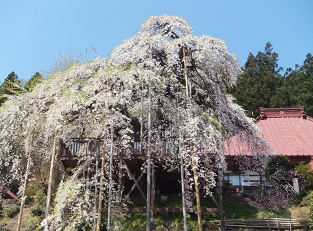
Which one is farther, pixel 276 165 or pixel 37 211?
Answer: pixel 276 165

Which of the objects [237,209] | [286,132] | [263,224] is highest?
[286,132]

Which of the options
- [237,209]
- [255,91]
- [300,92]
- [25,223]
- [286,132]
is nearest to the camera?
[237,209]

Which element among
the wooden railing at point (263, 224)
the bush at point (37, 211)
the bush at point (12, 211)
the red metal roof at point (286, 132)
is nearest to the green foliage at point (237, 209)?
the wooden railing at point (263, 224)

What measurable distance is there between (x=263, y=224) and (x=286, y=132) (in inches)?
409

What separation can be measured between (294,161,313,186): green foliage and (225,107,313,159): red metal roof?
1.88 metres

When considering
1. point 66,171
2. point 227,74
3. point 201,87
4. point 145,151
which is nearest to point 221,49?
point 227,74

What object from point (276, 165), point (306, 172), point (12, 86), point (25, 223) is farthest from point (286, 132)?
point (12, 86)

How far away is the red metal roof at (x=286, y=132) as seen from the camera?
23.0m

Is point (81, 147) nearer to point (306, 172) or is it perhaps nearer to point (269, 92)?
point (306, 172)

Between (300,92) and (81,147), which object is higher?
(300,92)

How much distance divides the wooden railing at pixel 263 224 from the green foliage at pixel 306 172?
4038 millimetres

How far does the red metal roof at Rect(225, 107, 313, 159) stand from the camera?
2305cm

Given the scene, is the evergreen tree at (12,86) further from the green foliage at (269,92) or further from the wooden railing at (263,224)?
the green foliage at (269,92)

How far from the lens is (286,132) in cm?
2567
